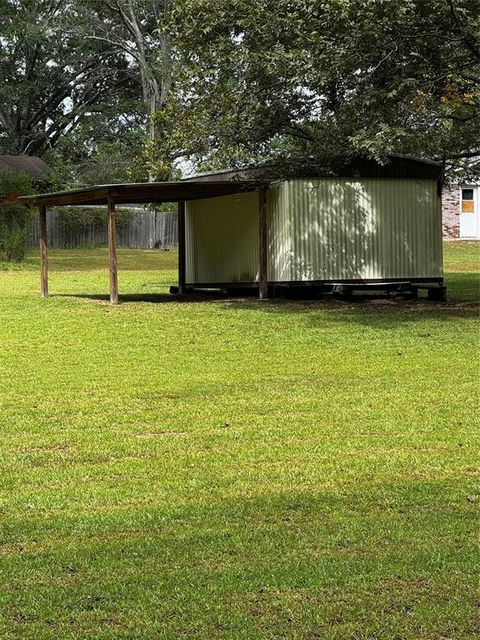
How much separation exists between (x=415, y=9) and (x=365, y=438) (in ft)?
32.3

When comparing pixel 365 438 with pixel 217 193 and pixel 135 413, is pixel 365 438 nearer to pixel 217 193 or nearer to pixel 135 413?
pixel 135 413

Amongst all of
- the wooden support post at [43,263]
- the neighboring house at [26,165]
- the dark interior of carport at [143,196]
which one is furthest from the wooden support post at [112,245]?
the neighboring house at [26,165]

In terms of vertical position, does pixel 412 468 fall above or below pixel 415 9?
below

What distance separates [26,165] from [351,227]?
1404 inches

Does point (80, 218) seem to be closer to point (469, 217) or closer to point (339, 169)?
point (469, 217)

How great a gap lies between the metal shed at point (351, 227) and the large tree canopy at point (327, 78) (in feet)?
4.02

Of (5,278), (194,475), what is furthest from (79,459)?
(5,278)

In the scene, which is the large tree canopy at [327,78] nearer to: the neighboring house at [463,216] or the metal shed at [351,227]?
the metal shed at [351,227]

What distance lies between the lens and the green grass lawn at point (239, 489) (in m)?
4.35

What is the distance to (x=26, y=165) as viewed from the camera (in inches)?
2162

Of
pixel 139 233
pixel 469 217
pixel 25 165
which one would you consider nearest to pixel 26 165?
pixel 25 165

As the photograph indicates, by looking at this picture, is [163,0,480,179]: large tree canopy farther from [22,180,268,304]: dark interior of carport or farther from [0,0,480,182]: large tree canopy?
[22,180,268,304]: dark interior of carport

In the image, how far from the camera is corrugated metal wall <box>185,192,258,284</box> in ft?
76.1

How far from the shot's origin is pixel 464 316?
18344mm
